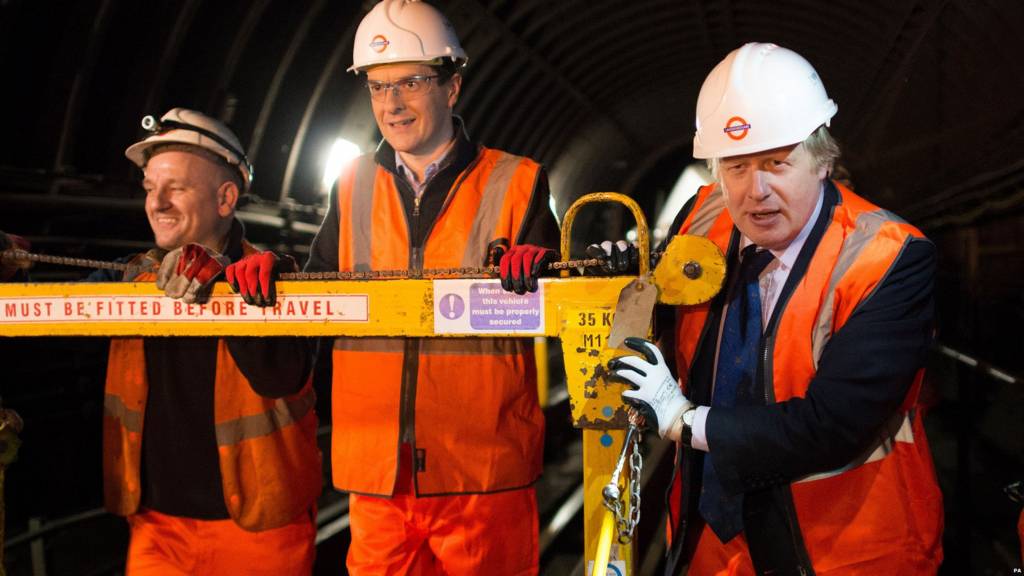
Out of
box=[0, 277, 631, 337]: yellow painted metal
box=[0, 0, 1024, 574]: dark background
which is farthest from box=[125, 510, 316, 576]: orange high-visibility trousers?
box=[0, 0, 1024, 574]: dark background

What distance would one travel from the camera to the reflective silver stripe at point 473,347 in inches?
112

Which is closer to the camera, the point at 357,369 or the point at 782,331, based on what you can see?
the point at 782,331

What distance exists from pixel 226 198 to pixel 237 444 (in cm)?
95

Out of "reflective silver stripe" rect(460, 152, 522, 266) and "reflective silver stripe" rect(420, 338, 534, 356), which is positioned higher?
"reflective silver stripe" rect(460, 152, 522, 266)

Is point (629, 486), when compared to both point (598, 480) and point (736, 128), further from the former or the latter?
point (736, 128)

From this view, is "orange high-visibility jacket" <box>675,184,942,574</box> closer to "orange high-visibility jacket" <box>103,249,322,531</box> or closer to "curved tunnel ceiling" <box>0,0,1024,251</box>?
"orange high-visibility jacket" <box>103,249,322,531</box>

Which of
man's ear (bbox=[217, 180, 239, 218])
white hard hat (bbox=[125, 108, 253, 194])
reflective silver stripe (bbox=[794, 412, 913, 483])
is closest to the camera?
reflective silver stripe (bbox=[794, 412, 913, 483])

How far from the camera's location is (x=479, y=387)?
284 cm

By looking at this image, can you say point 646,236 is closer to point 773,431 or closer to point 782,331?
point 782,331

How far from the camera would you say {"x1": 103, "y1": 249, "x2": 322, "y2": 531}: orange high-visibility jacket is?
9.56 ft

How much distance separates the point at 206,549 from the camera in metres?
2.94

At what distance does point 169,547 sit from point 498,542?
1.15m

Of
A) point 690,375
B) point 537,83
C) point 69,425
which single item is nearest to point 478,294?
point 690,375

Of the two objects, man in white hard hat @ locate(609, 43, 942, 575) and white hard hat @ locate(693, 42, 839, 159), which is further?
white hard hat @ locate(693, 42, 839, 159)
